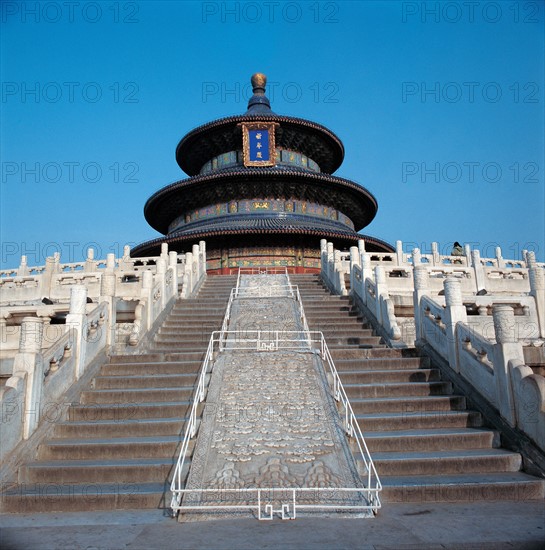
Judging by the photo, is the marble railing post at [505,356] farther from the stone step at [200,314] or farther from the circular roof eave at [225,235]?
the circular roof eave at [225,235]

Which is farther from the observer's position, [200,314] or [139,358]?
[200,314]

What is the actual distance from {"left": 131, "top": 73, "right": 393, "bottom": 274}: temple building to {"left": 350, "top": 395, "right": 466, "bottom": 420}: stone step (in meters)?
17.4

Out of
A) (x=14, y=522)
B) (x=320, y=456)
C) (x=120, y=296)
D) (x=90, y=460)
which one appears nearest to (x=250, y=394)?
(x=320, y=456)

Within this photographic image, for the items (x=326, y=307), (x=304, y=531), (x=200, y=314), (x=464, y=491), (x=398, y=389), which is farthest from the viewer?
(x=326, y=307)

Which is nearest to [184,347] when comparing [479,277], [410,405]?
[410,405]

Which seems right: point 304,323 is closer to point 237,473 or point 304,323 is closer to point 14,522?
point 237,473

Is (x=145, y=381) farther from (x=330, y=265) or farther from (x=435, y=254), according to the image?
(x=435, y=254)

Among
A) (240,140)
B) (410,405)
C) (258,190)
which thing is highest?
(240,140)

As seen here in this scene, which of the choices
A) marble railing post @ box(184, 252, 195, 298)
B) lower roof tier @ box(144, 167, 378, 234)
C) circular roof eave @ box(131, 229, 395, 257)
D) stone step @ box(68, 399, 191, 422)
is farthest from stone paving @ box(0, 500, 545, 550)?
lower roof tier @ box(144, 167, 378, 234)

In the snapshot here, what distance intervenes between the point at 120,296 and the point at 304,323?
5025 millimetres

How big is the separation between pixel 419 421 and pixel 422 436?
0.49 meters

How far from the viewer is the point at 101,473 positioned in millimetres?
6078

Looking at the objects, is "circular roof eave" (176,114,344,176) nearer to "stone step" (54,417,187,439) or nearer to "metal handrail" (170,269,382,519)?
"metal handrail" (170,269,382,519)

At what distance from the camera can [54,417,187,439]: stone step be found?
7.08m
